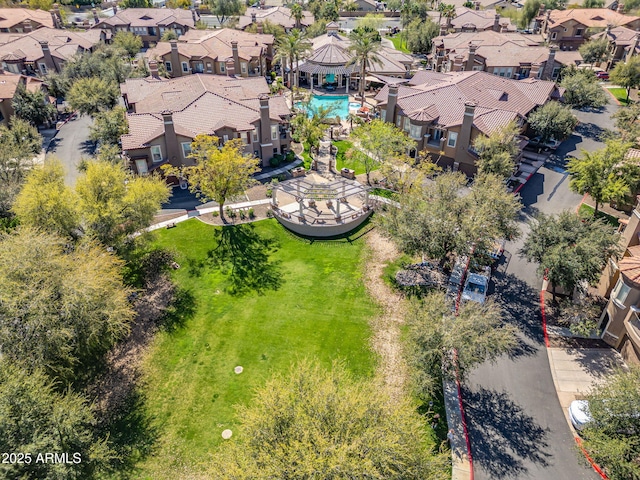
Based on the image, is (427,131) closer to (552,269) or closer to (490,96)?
(490,96)

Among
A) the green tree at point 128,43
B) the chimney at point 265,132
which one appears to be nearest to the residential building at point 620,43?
the chimney at point 265,132

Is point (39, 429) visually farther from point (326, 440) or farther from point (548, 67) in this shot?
point (548, 67)

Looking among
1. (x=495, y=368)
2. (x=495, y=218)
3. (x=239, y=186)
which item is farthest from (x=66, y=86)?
(x=495, y=368)

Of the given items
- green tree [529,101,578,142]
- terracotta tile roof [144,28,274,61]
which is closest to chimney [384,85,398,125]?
green tree [529,101,578,142]

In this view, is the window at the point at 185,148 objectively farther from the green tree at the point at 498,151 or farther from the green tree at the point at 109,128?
the green tree at the point at 498,151

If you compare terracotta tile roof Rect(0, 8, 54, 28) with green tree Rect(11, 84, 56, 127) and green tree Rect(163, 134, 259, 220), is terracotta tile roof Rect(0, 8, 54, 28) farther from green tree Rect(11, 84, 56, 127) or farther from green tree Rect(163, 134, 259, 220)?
green tree Rect(163, 134, 259, 220)

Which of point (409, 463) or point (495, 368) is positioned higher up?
point (409, 463)
